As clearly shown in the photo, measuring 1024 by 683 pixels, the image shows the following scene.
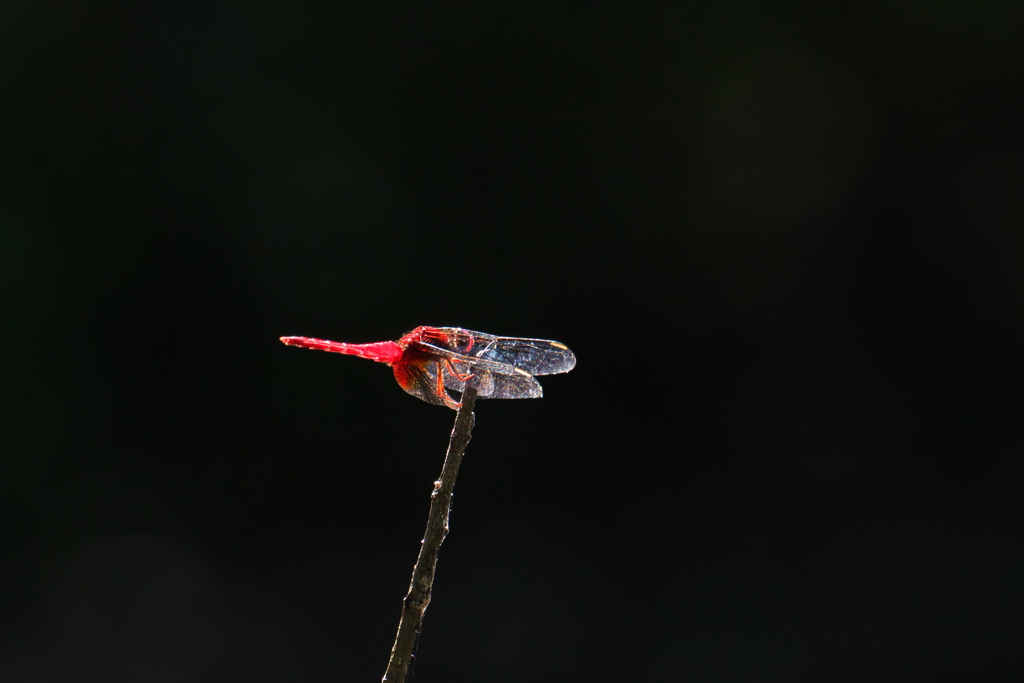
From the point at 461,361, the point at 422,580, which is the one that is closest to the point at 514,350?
the point at 461,361

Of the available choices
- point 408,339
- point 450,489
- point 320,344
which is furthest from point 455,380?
point 450,489

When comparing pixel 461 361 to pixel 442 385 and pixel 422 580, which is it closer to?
pixel 442 385

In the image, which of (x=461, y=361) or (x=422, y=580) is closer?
(x=422, y=580)

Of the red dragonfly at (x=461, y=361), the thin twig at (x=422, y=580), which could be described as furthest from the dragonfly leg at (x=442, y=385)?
the thin twig at (x=422, y=580)

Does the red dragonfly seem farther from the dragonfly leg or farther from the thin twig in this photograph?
the thin twig

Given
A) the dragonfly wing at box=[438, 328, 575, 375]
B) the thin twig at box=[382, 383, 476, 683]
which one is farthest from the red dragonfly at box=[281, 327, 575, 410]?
the thin twig at box=[382, 383, 476, 683]

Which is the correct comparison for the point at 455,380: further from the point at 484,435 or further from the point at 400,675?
the point at 484,435
